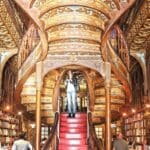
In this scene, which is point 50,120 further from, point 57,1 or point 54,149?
point 57,1

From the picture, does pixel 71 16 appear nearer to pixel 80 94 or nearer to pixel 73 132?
pixel 73 132

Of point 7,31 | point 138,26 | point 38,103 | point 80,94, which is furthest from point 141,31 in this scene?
point 80,94

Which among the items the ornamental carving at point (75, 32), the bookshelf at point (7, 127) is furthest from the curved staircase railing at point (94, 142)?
the bookshelf at point (7, 127)

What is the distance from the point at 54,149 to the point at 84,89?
7.07 m

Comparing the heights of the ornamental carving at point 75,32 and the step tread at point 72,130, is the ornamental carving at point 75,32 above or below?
above

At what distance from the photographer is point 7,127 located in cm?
1448

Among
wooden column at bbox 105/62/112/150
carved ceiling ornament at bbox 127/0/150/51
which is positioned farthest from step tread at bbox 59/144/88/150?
carved ceiling ornament at bbox 127/0/150/51

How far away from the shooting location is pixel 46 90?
11.3m

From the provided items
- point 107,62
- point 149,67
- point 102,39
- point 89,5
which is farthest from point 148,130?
point 89,5

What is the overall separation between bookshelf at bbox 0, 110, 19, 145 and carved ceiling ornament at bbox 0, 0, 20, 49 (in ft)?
8.35

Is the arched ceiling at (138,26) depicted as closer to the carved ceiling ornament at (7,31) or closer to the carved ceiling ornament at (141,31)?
the carved ceiling ornament at (141,31)

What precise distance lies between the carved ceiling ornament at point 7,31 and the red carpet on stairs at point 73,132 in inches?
121

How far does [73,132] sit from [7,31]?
12.3 feet

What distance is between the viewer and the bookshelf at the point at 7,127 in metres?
13.5
